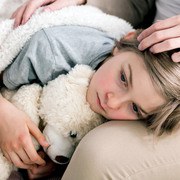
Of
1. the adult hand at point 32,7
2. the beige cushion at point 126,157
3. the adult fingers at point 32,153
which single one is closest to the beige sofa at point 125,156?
the beige cushion at point 126,157

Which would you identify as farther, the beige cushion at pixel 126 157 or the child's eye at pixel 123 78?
the child's eye at pixel 123 78

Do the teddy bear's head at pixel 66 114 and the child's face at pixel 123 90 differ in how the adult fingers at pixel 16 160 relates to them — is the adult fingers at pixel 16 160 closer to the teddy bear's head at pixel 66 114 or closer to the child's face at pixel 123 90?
the teddy bear's head at pixel 66 114

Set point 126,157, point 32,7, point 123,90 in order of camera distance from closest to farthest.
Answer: point 126,157
point 123,90
point 32,7

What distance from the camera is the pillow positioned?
4.07 ft

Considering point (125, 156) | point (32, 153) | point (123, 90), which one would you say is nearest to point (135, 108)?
point (123, 90)

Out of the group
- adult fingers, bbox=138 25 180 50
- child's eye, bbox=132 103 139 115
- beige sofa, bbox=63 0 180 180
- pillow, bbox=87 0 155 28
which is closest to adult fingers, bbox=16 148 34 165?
beige sofa, bbox=63 0 180 180

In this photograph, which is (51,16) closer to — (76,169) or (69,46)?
(69,46)

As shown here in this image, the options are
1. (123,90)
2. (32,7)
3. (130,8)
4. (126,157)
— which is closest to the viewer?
(126,157)

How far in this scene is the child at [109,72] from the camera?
2.83 ft

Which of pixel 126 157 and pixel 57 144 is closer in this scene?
pixel 126 157

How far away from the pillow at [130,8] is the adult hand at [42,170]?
20.9 inches

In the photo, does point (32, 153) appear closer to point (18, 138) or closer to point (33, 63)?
point (18, 138)

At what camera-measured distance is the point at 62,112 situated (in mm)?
913

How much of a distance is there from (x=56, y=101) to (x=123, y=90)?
17cm
